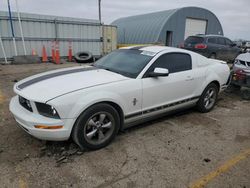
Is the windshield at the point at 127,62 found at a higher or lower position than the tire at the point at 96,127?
higher

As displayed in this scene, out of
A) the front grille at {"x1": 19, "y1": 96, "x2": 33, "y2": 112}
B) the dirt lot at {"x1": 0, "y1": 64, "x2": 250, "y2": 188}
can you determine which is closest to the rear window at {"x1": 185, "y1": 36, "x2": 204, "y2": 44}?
the dirt lot at {"x1": 0, "y1": 64, "x2": 250, "y2": 188}

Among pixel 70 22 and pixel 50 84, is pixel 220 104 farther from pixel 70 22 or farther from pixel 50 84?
pixel 70 22

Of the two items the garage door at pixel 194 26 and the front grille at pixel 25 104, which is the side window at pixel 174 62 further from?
the garage door at pixel 194 26

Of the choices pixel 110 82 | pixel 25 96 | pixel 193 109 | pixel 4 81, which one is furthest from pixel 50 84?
pixel 4 81

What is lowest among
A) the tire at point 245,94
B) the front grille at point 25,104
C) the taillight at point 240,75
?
the tire at point 245,94

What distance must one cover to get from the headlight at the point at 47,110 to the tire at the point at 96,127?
12.4 inches

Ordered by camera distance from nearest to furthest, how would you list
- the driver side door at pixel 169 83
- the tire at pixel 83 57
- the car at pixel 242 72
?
1. the driver side door at pixel 169 83
2. the car at pixel 242 72
3. the tire at pixel 83 57

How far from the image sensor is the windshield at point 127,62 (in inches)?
136

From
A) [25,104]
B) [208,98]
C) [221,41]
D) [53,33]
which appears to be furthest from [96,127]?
[221,41]

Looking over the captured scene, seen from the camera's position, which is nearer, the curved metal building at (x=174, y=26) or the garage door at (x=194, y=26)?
the curved metal building at (x=174, y=26)

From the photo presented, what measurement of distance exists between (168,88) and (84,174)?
2.08 m

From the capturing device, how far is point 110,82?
3.05 m

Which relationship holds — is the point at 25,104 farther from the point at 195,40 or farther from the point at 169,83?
the point at 195,40

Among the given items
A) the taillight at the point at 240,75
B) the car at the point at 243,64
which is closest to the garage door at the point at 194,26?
the car at the point at 243,64
